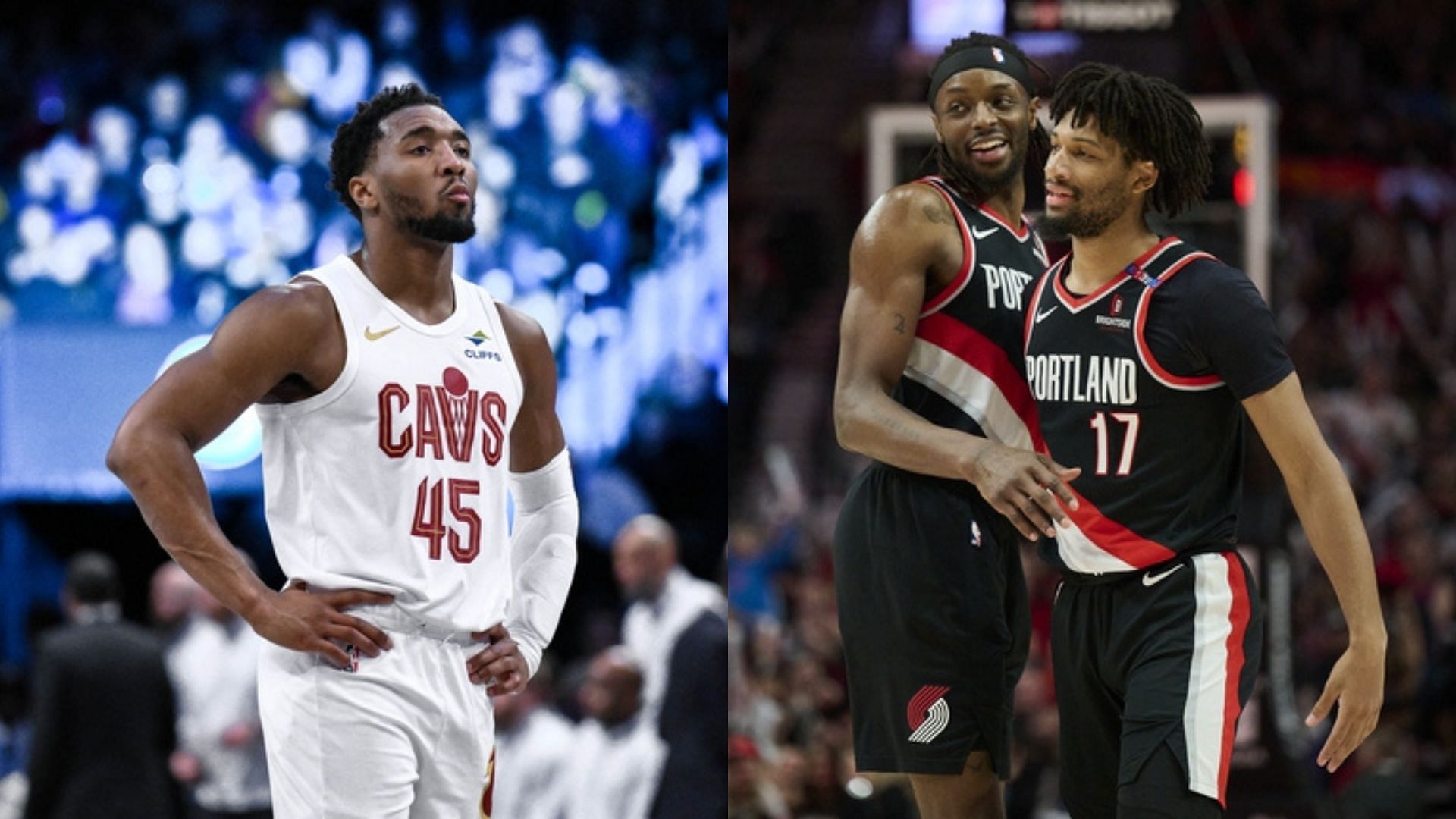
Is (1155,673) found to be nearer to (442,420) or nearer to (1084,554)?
(1084,554)

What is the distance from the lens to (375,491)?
13.7ft

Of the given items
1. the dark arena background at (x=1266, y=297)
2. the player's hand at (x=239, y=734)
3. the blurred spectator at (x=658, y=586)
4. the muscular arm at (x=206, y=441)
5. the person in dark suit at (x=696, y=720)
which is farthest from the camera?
the player's hand at (x=239, y=734)

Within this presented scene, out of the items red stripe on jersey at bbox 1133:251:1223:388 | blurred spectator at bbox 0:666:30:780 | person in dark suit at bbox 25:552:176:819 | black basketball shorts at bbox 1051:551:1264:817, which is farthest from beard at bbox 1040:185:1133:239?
blurred spectator at bbox 0:666:30:780

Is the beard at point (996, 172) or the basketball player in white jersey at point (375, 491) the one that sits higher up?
the beard at point (996, 172)

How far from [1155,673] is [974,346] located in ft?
3.11

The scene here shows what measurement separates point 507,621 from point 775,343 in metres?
11.8

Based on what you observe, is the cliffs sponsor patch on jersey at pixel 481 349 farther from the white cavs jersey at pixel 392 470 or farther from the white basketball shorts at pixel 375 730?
the white basketball shorts at pixel 375 730

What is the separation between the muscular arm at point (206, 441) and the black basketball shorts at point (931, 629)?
4.24 ft

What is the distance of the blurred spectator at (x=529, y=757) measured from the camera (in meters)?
9.28

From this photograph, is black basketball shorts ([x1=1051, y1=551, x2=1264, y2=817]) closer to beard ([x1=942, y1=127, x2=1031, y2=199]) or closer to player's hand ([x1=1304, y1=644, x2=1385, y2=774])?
player's hand ([x1=1304, y1=644, x2=1385, y2=774])

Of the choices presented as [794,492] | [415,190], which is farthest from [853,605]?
[794,492]

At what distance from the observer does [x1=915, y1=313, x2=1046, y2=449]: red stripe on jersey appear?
184 inches

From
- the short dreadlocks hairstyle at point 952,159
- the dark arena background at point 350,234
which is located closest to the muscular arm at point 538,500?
the short dreadlocks hairstyle at point 952,159

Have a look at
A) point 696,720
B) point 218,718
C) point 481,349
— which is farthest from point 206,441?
point 218,718
